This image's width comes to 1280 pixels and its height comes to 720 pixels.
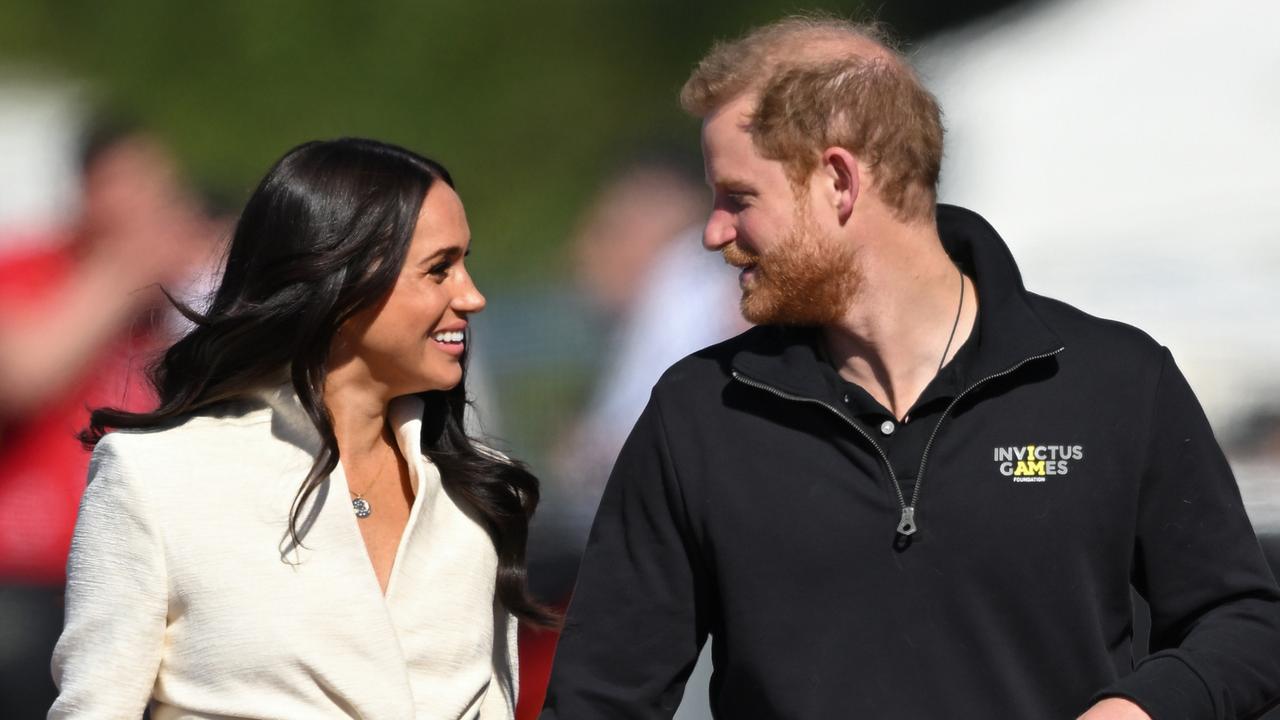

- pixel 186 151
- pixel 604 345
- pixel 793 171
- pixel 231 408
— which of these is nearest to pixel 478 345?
pixel 604 345

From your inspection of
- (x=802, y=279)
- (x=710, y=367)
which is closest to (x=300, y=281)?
(x=710, y=367)

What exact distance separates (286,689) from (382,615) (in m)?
0.18

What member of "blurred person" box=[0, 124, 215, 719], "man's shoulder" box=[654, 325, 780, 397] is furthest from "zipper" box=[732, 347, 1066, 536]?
"blurred person" box=[0, 124, 215, 719]

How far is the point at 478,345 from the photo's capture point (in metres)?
3.77

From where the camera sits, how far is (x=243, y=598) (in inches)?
87.4

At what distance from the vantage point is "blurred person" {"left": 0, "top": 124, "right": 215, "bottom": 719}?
3.80 meters

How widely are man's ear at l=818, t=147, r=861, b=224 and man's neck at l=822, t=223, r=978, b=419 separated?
62mm

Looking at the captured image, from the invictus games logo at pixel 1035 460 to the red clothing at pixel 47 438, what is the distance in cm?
238

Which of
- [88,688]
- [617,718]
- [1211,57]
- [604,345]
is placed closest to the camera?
[88,688]

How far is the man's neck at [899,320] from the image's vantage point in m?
2.30

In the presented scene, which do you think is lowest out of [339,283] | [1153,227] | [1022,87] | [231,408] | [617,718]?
[617,718]

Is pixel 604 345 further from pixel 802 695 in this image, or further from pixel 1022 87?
pixel 802 695

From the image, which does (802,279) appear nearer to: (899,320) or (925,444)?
(899,320)

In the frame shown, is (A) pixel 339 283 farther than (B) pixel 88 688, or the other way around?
(A) pixel 339 283
